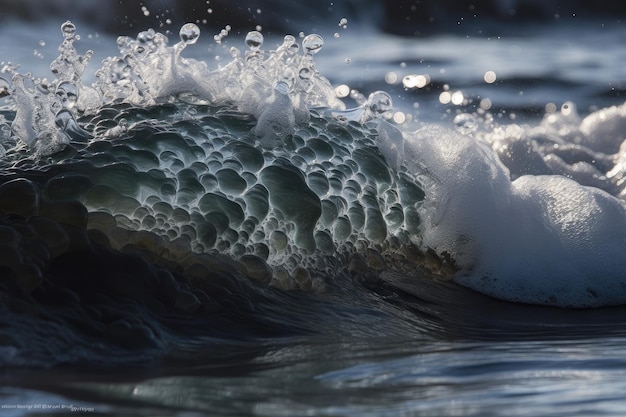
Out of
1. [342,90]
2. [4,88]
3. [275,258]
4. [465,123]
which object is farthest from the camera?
[342,90]

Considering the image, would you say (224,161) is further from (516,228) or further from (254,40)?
(516,228)

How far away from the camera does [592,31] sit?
865 cm

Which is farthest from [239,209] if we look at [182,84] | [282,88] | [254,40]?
[254,40]

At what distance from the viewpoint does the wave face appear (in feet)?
6.79

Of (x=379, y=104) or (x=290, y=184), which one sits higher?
(x=379, y=104)

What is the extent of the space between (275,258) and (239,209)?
0.15 metres

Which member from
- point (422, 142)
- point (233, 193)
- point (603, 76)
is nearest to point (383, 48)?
point (603, 76)

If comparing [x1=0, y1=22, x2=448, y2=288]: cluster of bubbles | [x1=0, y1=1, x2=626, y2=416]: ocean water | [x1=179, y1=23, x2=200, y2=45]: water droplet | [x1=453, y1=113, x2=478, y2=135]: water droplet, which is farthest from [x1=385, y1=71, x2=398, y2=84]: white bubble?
[x1=179, y1=23, x2=200, y2=45]: water droplet

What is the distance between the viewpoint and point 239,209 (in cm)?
250

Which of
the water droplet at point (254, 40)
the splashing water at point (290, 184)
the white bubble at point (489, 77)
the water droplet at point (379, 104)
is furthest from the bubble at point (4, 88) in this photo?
the white bubble at point (489, 77)

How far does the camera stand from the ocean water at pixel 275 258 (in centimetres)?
162

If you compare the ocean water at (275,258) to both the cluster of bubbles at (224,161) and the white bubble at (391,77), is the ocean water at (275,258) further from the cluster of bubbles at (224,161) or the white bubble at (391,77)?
the white bubble at (391,77)

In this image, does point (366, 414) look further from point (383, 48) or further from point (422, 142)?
point (383, 48)

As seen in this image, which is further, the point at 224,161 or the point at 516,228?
the point at 516,228
